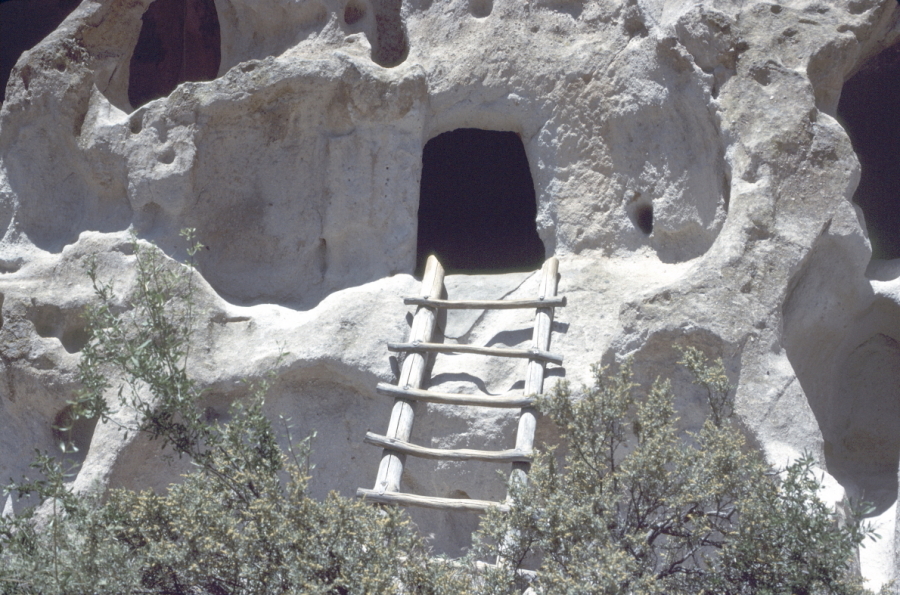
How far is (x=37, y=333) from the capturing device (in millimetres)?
4809

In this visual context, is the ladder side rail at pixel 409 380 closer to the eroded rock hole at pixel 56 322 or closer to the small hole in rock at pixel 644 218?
the small hole in rock at pixel 644 218

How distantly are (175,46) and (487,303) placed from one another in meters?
3.63

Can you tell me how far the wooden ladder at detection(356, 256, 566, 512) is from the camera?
13.1ft

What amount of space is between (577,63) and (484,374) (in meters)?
1.65

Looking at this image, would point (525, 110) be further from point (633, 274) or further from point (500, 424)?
point (500, 424)

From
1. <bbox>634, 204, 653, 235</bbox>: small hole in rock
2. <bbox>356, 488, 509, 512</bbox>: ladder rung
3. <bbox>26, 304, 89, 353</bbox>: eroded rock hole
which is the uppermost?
<bbox>634, 204, 653, 235</bbox>: small hole in rock

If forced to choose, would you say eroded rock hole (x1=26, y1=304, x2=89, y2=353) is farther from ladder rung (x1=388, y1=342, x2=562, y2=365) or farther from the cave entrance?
the cave entrance

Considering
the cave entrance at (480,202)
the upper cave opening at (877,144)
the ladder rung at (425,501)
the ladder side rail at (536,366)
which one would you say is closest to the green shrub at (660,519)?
the ladder side rail at (536,366)

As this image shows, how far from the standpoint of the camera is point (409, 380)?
4391 millimetres

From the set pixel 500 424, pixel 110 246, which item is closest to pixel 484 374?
pixel 500 424

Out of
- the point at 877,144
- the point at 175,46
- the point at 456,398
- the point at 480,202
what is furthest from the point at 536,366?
the point at 175,46

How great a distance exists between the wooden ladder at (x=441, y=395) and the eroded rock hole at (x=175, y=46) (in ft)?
10.1

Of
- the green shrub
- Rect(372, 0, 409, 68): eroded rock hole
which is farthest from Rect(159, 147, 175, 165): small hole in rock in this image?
the green shrub

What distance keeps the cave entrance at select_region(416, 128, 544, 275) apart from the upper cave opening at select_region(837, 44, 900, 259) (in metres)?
2.14
